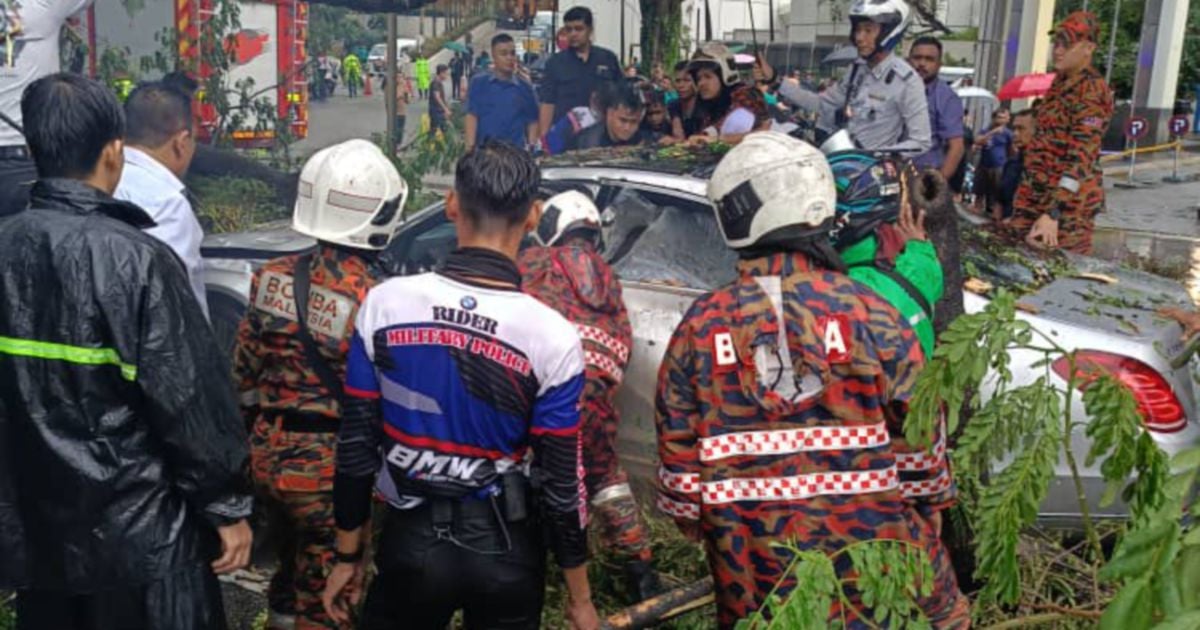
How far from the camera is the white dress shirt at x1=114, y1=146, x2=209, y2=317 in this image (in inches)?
145

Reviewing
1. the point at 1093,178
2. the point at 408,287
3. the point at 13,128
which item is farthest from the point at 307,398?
the point at 1093,178

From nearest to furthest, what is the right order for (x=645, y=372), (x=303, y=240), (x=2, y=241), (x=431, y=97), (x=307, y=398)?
(x=2, y=241)
(x=307, y=398)
(x=645, y=372)
(x=303, y=240)
(x=431, y=97)

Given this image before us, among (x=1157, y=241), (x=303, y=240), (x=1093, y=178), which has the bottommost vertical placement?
(x=1157, y=241)

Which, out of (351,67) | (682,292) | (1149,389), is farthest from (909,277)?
(351,67)

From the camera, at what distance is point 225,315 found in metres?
5.20

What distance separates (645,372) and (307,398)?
1855 millimetres

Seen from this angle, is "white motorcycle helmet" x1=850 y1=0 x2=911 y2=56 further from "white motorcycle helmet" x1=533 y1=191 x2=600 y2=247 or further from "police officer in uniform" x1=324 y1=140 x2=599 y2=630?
"police officer in uniform" x1=324 y1=140 x2=599 y2=630

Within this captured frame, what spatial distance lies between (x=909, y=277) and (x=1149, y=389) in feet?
5.58

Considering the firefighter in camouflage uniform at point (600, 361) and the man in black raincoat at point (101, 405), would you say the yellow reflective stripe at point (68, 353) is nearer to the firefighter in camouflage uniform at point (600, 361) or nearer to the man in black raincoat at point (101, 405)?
the man in black raincoat at point (101, 405)

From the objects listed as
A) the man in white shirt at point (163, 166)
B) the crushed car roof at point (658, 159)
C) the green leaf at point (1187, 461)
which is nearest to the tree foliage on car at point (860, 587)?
the green leaf at point (1187, 461)

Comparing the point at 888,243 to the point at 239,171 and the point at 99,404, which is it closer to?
the point at 99,404

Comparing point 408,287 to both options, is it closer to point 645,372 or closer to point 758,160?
point 758,160

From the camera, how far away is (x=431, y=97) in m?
11.9

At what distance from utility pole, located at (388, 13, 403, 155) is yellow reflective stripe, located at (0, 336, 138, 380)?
21.8ft
